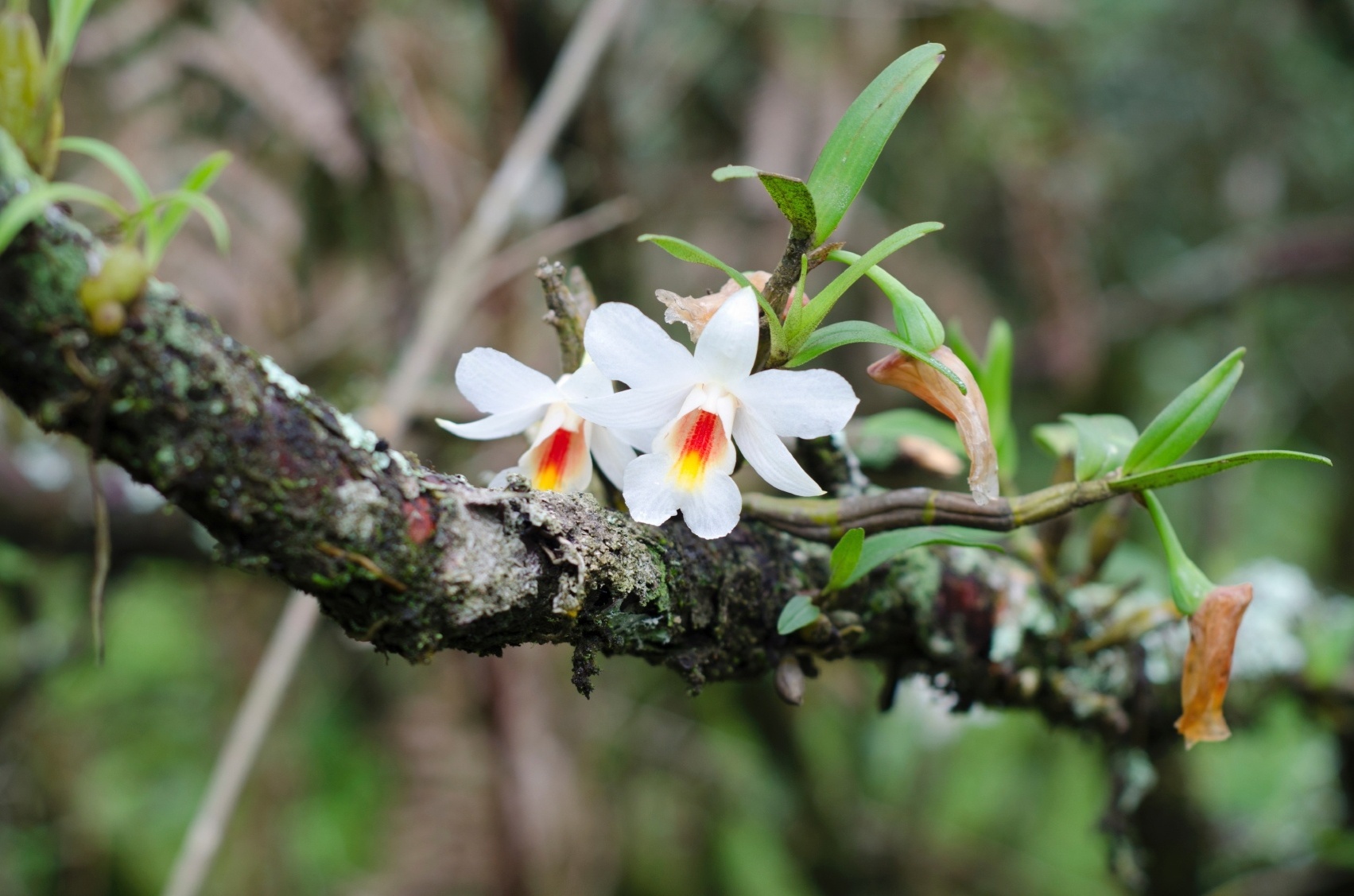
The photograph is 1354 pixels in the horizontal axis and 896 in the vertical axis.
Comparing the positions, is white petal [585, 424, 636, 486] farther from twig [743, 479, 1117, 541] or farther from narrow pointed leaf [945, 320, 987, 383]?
narrow pointed leaf [945, 320, 987, 383]

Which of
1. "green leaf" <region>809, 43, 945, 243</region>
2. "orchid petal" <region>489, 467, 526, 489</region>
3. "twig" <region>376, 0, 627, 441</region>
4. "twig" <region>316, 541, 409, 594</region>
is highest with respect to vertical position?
"twig" <region>376, 0, 627, 441</region>

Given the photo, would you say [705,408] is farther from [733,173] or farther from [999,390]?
[999,390]

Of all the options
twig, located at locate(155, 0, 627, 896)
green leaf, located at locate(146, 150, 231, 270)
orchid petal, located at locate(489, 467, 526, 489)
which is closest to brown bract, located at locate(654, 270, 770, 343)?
orchid petal, located at locate(489, 467, 526, 489)

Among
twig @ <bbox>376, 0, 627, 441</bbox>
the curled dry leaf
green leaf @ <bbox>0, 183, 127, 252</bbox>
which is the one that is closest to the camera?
green leaf @ <bbox>0, 183, 127, 252</bbox>

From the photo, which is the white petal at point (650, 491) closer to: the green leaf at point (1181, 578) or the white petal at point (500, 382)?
the white petal at point (500, 382)

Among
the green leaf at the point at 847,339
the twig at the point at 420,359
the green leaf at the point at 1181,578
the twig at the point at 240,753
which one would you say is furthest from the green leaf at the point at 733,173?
the twig at the point at 240,753

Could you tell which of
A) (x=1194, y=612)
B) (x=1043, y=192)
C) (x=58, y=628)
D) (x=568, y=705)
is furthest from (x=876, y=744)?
(x=58, y=628)
